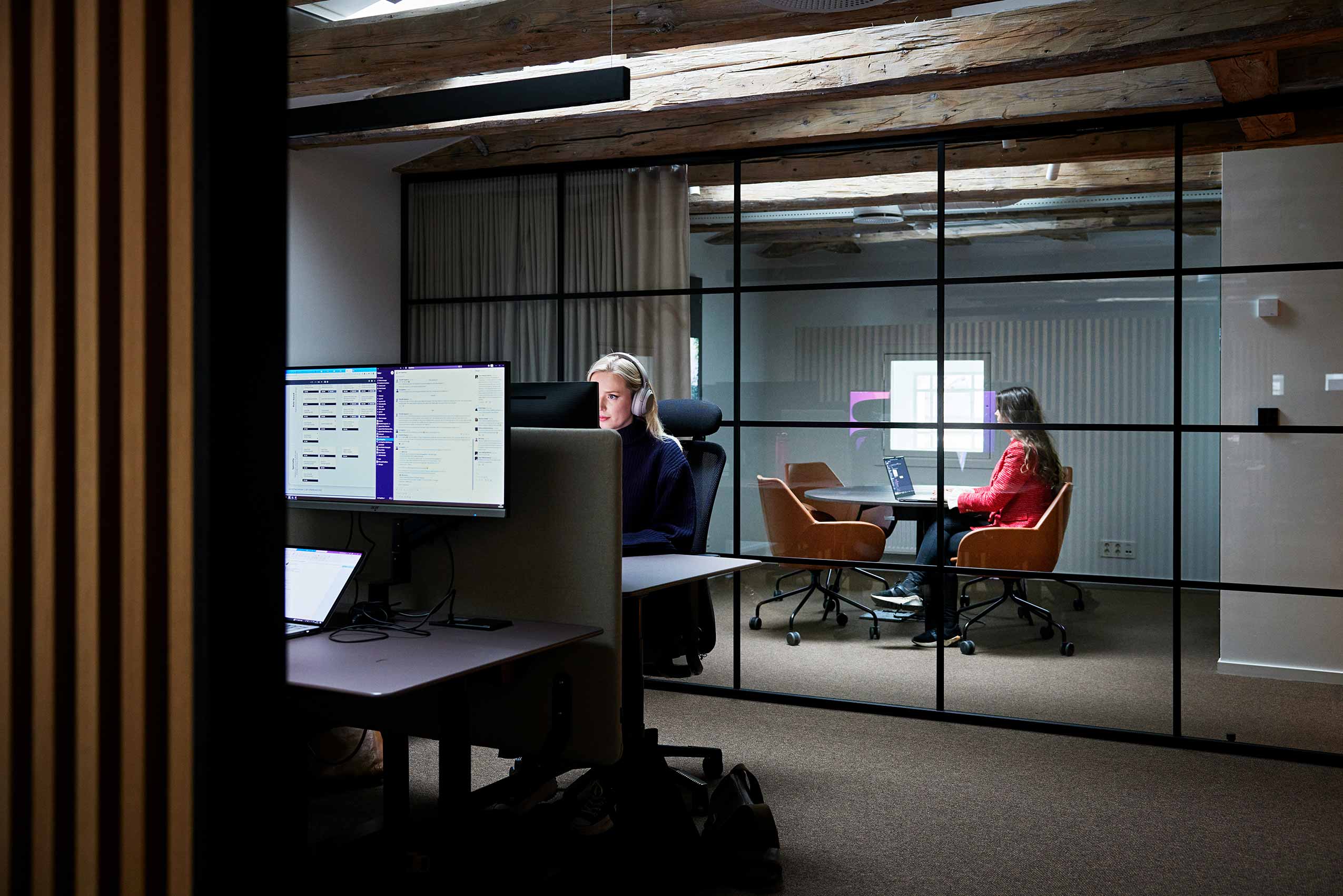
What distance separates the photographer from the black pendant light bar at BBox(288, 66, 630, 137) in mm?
2732

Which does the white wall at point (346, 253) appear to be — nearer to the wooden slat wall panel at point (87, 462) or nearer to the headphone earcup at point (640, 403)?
the headphone earcup at point (640, 403)

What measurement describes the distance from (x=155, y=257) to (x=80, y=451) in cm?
21

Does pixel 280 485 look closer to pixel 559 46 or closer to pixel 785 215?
pixel 559 46

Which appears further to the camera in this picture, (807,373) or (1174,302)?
(807,373)

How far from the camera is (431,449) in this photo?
7.24ft

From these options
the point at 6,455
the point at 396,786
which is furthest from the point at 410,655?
the point at 6,455

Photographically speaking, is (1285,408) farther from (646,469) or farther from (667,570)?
(667,570)

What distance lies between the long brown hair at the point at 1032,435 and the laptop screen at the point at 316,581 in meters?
2.66

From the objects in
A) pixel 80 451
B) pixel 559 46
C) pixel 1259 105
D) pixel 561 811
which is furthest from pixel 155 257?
pixel 1259 105

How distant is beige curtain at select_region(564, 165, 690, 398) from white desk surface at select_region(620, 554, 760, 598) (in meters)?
1.49

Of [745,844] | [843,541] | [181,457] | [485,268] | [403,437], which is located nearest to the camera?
[181,457]

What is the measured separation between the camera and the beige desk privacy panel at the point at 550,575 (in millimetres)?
2225

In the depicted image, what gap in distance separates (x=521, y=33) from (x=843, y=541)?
2.27 metres

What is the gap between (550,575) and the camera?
2273 mm
